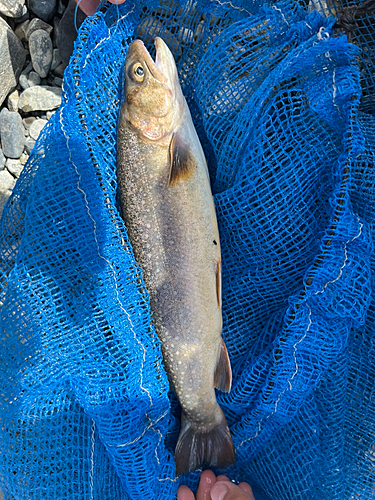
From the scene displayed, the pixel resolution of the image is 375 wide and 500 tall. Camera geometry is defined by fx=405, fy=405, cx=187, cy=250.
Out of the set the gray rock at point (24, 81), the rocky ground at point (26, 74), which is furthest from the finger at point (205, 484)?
the gray rock at point (24, 81)

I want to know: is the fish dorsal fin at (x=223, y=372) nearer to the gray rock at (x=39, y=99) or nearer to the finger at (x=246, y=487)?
the finger at (x=246, y=487)

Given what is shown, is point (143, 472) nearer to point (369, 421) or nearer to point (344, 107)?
point (369, 421)

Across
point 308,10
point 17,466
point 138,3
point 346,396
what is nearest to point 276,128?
point 308,10

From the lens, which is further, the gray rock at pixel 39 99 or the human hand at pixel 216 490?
the gray rock at pixel 39 99

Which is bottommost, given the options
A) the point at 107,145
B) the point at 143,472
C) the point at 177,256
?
the point at 143,472

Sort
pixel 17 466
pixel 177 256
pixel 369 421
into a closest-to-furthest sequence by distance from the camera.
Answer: pixel 17 466 → pixel 177 256 → pixel 369 421
